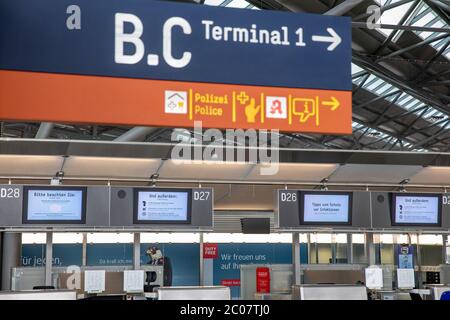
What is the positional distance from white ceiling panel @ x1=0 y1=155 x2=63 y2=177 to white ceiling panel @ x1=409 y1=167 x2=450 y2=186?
5863 mm

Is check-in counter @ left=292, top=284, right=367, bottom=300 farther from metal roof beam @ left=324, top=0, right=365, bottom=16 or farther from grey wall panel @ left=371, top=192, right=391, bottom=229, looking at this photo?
metal roof beam @ left=324, top=0, right=365, bottom=16

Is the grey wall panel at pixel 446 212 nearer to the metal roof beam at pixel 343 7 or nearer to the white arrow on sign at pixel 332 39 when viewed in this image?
the metal roof beam at pixel 343 7

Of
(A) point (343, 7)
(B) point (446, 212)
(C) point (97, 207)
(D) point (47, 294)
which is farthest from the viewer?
(A) point (343, 7)

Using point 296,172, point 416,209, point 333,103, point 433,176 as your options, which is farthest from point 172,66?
point 433,176

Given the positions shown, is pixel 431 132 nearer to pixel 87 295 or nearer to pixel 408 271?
pixel 408 271

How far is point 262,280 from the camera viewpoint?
10.6m

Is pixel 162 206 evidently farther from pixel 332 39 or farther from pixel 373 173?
pixel 332 39

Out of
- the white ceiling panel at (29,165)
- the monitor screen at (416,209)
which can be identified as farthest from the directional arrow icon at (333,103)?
the white ceiling panel at (29,165)

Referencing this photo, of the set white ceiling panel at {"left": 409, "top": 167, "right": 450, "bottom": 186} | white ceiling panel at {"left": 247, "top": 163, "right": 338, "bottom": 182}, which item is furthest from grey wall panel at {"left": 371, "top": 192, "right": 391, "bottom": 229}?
white ceiling panel at {"left": 409, "top": 167, "right": 450, "bottom": 186}

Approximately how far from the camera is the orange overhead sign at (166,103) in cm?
425

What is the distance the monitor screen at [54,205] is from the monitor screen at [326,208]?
3.17 meters

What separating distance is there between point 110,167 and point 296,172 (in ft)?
9.74

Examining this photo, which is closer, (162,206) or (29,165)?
(162,206)
